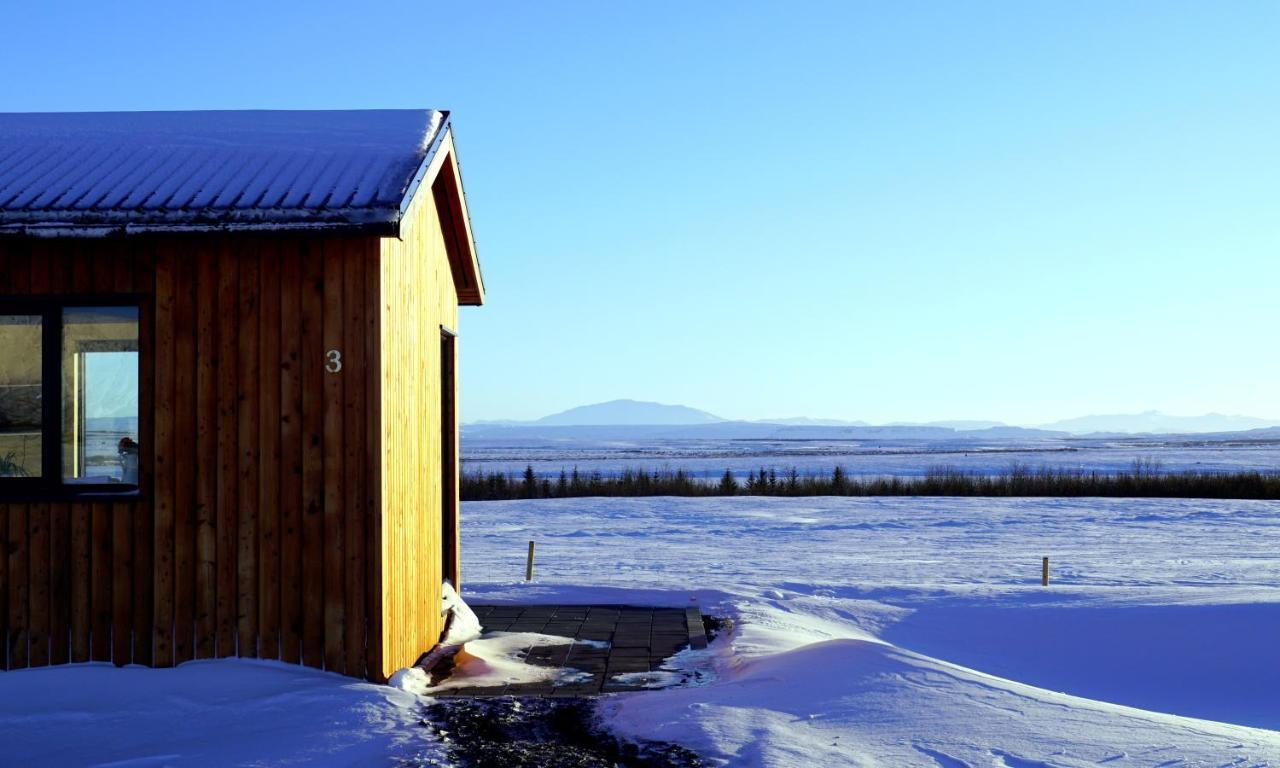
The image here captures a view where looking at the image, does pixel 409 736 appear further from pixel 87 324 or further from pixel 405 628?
pixel 87 324

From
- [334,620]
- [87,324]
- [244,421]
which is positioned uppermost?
[87,324]

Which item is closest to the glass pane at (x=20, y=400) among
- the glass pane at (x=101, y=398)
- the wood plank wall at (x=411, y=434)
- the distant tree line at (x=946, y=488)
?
the glass pane at (x=101, y=398)

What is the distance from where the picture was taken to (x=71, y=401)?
6.75 metres

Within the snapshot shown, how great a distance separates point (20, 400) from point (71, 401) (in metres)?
0.33

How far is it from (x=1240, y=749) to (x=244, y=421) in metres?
6.08

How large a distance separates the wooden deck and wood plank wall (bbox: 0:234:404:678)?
1.28 m

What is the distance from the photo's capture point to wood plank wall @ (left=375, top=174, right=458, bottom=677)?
6.68 metres

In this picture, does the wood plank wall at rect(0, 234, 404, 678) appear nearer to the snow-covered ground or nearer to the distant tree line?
the snow-covered ground

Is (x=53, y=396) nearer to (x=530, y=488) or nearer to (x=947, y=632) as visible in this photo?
(x=947, y=632)

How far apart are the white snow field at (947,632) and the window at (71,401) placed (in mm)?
3622

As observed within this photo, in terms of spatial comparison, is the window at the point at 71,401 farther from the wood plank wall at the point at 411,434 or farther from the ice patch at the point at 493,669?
the ice patch at the point at 493,669

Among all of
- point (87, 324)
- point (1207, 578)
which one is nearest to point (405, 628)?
point (87, 324)

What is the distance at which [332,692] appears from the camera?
20.2 feet

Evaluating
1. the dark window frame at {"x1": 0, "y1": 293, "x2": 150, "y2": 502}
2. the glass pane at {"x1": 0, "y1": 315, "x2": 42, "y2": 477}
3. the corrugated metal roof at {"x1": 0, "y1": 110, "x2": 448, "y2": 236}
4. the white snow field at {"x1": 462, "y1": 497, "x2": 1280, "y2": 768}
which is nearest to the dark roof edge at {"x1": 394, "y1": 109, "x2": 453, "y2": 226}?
the corrugated metal roof at {"x1": 0, "y1": 110, "x2": 448, "y2": 236}
